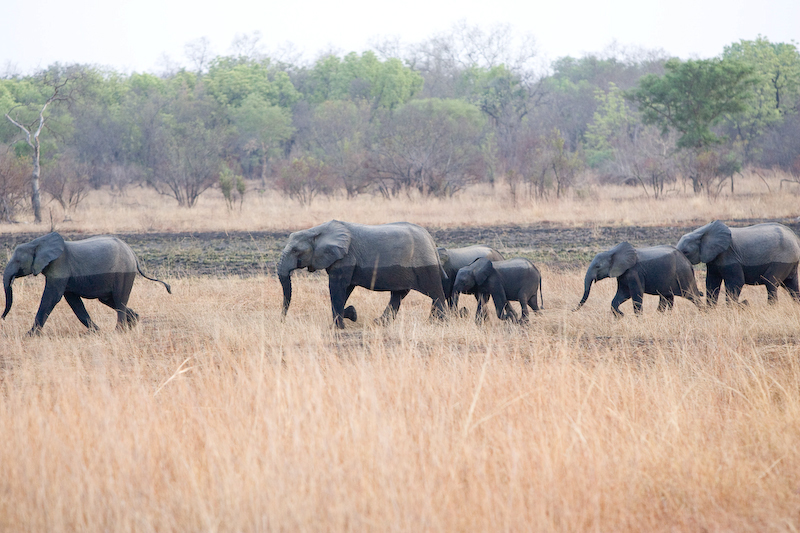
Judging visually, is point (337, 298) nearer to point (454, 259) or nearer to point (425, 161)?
point (454, 259)

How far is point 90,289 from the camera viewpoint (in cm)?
736

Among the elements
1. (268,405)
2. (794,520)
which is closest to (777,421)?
(794,520)

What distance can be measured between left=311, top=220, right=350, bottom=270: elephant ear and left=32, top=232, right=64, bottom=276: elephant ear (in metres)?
2.52

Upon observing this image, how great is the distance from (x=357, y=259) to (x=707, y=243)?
402 cm

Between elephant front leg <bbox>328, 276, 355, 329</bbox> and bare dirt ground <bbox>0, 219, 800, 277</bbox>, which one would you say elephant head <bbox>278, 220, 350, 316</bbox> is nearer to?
elephant front leg <bbox>328, 276, 355, 329</bbox>

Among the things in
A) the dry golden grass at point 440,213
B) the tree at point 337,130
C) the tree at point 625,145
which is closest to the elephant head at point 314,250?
the dry golden grass at point 440,213

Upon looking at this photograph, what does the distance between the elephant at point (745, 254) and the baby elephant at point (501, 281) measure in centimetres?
196

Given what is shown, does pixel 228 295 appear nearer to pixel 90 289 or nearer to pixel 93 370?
pixel 90 289

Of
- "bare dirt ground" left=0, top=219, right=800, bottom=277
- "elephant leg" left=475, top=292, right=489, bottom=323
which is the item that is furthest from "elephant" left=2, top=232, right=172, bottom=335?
"bare dirt ground" left=0, top=219, right=800, bottom=277

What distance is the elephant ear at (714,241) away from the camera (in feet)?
27.1

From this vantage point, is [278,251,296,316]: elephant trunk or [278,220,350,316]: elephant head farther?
[278,251,296,316]: elephant trunk

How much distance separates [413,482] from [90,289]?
5.21 metres

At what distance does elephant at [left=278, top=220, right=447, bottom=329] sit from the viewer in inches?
305

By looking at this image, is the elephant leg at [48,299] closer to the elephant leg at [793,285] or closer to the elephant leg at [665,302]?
the elephant leg at [665,302]
